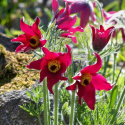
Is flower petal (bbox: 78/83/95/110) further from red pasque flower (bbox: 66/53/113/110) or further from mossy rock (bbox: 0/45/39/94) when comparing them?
mossy rock (bbox: 0/45/39/94)

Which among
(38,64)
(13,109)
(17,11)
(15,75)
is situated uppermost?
(17,11)

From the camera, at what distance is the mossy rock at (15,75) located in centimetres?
130

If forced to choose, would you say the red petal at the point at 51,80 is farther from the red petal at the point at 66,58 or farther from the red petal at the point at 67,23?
the red petal at the point at 67,23

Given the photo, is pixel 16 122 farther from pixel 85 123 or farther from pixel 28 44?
pixel 28 44

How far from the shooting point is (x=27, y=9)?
188 inches

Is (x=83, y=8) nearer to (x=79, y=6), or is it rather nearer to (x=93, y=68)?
(x=79, y=6)

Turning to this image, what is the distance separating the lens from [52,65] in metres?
0.83

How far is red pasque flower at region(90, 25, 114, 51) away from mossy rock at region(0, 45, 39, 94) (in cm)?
46

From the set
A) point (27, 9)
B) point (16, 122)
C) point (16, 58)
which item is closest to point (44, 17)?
point (27, 9)

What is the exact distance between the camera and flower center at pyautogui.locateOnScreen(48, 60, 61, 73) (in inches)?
32.5

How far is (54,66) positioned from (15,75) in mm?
587

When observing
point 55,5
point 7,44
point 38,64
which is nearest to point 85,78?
point 38,64

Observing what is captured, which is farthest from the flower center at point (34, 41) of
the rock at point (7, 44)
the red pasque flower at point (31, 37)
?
the rock at point (7, 44)

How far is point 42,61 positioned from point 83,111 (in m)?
0.47
